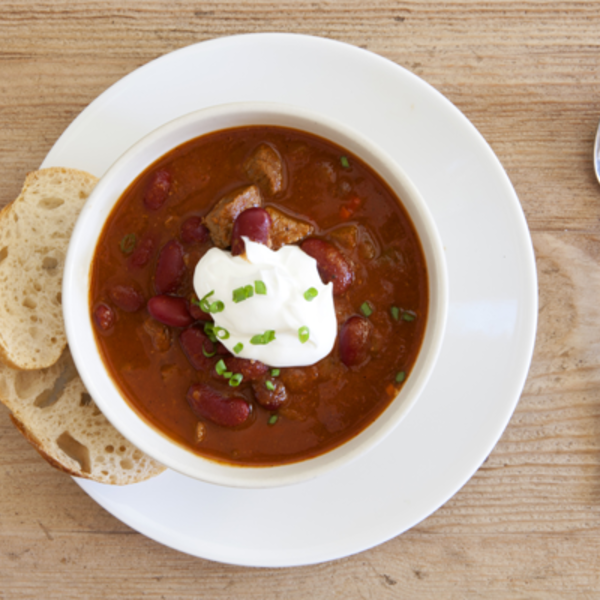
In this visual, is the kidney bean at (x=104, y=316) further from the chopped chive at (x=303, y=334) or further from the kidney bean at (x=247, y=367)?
the chopped chive at (x=303, y=334)

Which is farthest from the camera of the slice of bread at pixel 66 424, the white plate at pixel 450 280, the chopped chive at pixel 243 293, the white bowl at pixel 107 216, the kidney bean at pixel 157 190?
the slice of bread at pixel 66 424

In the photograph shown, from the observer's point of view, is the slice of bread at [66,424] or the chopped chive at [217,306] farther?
the slice of bread at [66,424]

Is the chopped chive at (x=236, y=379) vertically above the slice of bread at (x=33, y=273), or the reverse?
the slice of bread at (x=33, y=273)

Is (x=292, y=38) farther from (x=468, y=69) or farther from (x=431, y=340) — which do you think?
(x=431, y=340)

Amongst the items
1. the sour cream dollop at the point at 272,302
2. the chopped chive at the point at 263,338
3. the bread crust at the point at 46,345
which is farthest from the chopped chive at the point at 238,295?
the bread crust at the point at 46,345

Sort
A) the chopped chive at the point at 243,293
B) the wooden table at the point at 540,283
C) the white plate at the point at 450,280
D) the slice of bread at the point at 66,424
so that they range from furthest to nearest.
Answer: the wooden table at the point at 540,283, the slice of bread at the point at 66,424, the white plate at the point at 450,280, the chopped chive at the point at 243,293

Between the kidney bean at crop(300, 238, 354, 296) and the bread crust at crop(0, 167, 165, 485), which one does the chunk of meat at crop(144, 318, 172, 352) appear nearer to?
the bread crust at crop(0, 167, 165, 485)

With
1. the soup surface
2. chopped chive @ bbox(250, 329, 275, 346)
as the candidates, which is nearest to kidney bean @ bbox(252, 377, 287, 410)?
the soup surface
